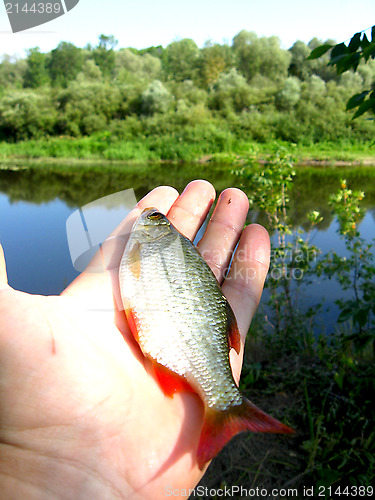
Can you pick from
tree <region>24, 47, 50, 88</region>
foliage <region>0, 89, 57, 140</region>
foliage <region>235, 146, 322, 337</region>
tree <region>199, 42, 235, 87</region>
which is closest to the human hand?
foliage <region>235, 146, 322, 337</region>

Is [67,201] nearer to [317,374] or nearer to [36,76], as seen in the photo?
[317,374]

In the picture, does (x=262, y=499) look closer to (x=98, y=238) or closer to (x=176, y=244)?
(x=176, y=244)

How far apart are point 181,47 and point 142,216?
33.0 meters

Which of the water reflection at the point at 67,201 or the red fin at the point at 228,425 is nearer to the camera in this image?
the red fin at the point at 228,425

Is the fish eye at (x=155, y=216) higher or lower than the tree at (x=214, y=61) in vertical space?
lower

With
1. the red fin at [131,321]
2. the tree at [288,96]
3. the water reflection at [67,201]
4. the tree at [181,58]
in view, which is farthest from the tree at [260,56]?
the red fin at [131,321]

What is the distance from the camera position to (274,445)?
3074 millimetres

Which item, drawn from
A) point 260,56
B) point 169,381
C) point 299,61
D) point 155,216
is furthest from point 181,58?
point 169,381

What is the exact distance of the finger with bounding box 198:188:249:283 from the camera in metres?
2.81

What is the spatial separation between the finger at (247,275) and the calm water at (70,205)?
1488 mm

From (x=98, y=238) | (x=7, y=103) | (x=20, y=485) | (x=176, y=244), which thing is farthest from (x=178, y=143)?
(x=20, y=485)

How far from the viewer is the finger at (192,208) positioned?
2.98 m

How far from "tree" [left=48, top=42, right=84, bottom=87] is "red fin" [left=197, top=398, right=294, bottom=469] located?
19.6 metres

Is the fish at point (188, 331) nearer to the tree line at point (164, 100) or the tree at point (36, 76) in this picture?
the tree line at point (164, 100)
